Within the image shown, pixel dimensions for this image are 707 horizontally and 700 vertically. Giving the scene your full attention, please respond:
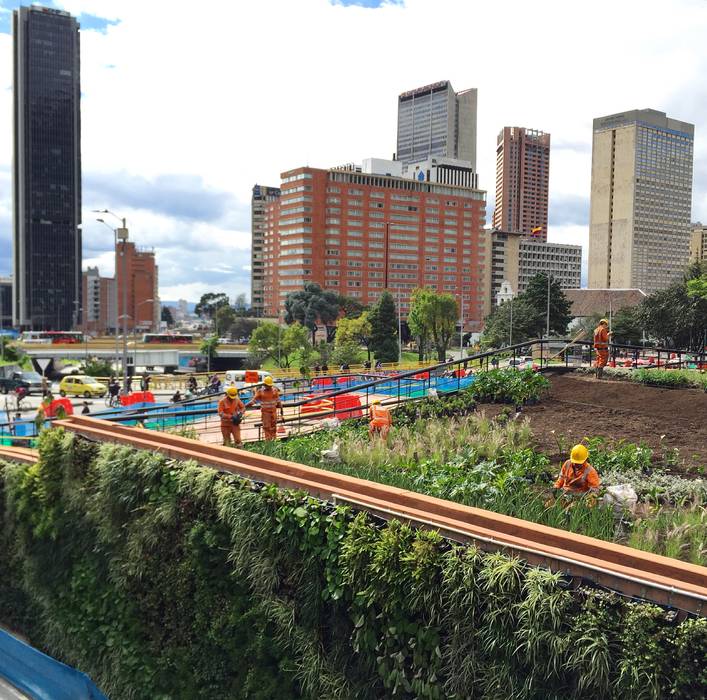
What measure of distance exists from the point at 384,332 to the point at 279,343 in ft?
39.8

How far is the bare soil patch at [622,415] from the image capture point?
455 inches

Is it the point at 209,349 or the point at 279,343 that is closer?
the point at 279,343

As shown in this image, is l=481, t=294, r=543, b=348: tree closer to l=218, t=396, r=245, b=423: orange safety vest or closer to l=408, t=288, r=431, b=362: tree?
l=408, t=288, r=431, b=362: tree

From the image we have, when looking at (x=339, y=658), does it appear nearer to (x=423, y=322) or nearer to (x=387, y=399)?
(x=387, y=399)

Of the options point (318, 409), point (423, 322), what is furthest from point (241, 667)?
point (423, 322)

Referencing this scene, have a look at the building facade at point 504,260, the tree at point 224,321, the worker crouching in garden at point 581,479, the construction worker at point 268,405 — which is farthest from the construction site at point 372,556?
the building facade at point 504,260

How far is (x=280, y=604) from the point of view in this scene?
308 inches

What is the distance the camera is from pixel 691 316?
6475 cm

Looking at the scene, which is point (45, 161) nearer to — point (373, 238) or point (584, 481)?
point (373, 238)

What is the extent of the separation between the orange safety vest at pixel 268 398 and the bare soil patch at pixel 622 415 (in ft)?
15.1

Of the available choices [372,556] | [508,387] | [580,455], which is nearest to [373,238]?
[508,387]

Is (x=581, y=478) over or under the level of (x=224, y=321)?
over

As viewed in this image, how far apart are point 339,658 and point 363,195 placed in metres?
135

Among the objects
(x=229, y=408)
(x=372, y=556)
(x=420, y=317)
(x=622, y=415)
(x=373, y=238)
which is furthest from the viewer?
(x=373, y=238)
